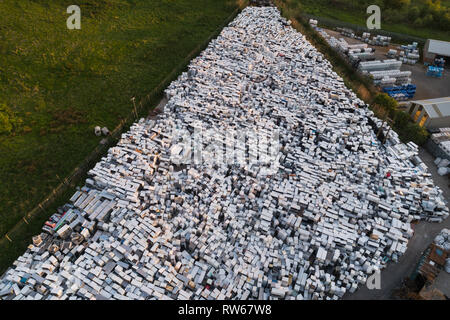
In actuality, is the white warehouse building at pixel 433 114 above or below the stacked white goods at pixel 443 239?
A: above

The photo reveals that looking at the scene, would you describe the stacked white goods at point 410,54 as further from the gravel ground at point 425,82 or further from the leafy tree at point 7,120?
the leafy tree at point 7,120

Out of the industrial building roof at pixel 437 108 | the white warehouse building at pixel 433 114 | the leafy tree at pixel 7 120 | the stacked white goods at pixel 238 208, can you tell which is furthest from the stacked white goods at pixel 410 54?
the leafy tree at pixel 7 120

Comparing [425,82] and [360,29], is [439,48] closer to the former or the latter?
[425,82]

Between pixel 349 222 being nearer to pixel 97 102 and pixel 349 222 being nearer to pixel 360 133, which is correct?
pixel 360 133

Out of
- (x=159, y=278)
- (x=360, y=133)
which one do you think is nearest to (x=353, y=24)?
(x=360, y=133)

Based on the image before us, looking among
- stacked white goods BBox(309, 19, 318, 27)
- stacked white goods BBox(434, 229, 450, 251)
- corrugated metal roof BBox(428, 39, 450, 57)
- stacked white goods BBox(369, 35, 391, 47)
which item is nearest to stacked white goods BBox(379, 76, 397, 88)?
corrugated metal roof BBox(428, 39, 450, 57)

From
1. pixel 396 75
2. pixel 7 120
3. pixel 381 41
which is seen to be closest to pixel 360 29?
pixel 381 41
